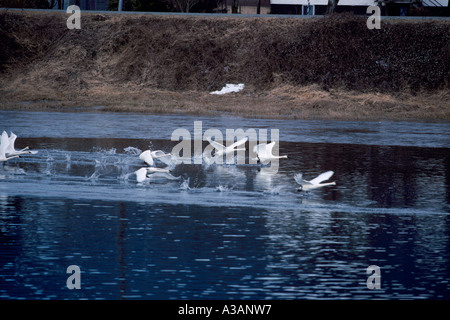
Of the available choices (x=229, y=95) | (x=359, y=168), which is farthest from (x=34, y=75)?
(x=359, y=168)

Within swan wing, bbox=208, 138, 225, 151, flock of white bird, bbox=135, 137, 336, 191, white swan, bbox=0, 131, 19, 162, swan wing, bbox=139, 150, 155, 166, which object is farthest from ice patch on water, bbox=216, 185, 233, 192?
white swan, bbox=0, 131, 19, 162

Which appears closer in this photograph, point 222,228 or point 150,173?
point 222,228

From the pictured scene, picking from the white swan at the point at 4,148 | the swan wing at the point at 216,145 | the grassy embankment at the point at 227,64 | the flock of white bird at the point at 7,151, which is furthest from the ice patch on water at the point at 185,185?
the grassy embankment at the point at 227,64

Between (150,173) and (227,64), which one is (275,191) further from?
(227,64)

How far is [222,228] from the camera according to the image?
11.3 metres

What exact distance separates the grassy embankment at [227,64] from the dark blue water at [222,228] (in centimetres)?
1873

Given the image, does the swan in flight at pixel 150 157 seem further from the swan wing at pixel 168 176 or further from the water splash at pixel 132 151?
the water splash at pixel 132 151

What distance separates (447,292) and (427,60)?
127ft

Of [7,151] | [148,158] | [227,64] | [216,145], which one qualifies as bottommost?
[148,158]

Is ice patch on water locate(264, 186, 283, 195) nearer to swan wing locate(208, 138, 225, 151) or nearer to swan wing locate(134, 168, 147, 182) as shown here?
swan wing locate(134, 168, 147, 182)

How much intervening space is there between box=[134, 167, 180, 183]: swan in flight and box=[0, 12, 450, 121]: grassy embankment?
1952 cm

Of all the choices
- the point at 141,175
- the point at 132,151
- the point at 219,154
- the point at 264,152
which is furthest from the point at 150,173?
the point at 132,151

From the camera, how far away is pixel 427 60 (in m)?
45.4

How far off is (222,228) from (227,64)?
36923mm
